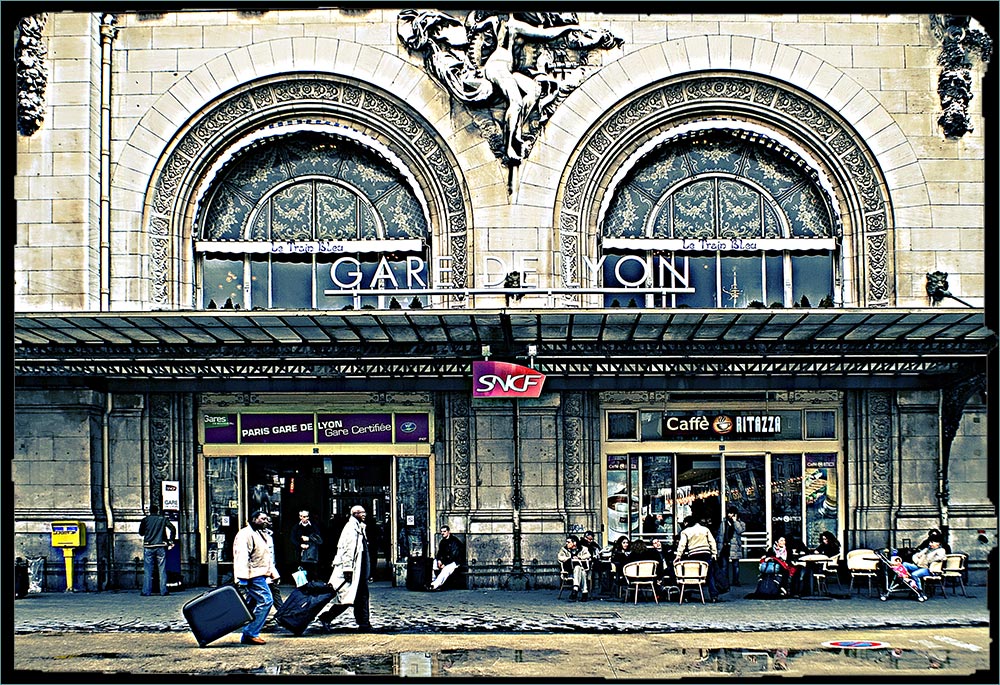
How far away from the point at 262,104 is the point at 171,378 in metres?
6.08

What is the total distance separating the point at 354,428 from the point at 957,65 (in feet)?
47.6

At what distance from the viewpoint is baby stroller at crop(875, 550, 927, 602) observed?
73.7 ft

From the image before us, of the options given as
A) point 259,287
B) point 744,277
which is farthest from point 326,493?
point 744,277

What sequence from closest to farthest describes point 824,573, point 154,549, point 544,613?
point 544,613, point 824,573, point 154,549

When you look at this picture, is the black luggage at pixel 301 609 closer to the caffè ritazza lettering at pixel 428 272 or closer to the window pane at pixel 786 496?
the caffè ritazza lettering at pixel 428 272

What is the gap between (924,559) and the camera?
75.6ft

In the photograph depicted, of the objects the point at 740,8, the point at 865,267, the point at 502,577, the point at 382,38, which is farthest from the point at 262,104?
the point at 740,8

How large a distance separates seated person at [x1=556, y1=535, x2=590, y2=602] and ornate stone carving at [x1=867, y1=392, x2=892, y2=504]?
21.8 feet

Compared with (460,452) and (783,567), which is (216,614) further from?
(783,567)

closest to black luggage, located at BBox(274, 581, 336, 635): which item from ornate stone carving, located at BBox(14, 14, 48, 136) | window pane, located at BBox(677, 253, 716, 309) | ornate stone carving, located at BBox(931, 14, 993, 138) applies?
window pane, located at BBox(677, 253, 716, 309)

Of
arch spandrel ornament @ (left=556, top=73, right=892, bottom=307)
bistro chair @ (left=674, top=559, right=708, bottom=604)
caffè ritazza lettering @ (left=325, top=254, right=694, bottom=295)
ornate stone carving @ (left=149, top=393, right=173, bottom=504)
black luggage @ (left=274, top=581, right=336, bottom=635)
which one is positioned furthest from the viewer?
caffè ritazza lettering @ (left=325, top=254, right=694, bottom=295)

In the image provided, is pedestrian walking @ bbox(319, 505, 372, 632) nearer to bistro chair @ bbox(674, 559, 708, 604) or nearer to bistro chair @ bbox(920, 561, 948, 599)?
bistro chair @ bbox(674, 559, 708, 604)

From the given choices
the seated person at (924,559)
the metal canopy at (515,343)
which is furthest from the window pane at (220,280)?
the seated person at (924,559)

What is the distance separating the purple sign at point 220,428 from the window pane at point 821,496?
12.0m
